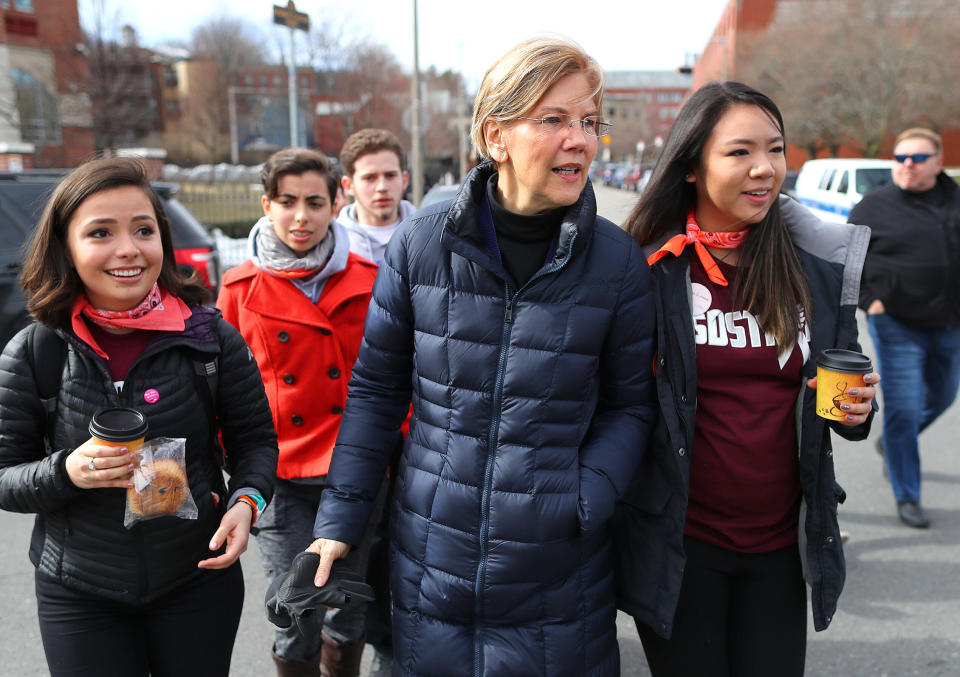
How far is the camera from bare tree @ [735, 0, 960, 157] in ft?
127

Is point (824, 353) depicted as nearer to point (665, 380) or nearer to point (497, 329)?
point (665, 380)

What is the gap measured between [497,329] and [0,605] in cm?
325

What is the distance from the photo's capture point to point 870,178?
49.9 feet

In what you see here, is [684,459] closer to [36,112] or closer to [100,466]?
[100,466]

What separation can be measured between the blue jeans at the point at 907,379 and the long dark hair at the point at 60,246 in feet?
13.3

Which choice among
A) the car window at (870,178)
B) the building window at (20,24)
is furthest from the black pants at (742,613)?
the building window at (20,24)

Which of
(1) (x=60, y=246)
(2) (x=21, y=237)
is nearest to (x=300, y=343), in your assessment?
(1) (x=60, y=246)

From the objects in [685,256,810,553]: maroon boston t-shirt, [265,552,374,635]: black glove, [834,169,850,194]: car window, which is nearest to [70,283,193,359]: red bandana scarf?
[265,552,374,635]: black glove

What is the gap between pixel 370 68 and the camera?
36875mm

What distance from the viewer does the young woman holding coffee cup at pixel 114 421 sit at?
1.98 metres

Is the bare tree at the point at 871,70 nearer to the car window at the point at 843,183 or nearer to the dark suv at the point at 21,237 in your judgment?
the car window at the point at 843,183

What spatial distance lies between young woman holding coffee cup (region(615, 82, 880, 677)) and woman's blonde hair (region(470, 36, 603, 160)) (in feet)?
1.63

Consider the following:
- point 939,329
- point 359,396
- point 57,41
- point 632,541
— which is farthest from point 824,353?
point 57,41

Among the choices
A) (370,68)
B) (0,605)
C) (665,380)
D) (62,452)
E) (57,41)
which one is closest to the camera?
(62,452)
